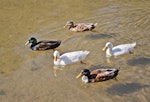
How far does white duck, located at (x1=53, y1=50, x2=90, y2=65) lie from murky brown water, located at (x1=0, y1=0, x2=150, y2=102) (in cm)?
19

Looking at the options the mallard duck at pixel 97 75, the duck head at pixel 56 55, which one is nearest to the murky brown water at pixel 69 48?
the mallard duck at pixel 97 75

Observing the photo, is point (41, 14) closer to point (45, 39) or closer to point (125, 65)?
point (45, 39)

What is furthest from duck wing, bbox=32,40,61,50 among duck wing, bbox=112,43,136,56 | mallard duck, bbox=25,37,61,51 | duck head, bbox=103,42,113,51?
duck wing, bbox=112,43,136,56

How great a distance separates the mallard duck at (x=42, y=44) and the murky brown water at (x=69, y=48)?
0.20 m

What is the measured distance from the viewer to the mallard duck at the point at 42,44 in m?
12.0

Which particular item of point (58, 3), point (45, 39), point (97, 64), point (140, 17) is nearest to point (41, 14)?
point (58, 3)

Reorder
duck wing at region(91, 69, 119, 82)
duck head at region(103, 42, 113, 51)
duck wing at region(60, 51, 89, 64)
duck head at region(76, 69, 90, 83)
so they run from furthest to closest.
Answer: duck head at region(103, 42, 113, 51), duck wing at region(60, 51, 89, 64), duck head at region(76, 69, 90, 83), duck wing at region(91, 69, 119, 82)

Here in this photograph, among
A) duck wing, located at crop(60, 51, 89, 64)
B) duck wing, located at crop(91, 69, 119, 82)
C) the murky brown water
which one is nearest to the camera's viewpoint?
the murky brown water

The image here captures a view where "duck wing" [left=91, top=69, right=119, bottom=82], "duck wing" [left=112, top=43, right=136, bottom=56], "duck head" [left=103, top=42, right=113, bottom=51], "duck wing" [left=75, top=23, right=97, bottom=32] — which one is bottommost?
"duck wing" [left=91, top=69, right=119, bottom=82]

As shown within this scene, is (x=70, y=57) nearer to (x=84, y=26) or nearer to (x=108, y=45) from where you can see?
(x=108, y=45)

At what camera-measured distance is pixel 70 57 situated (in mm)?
11125

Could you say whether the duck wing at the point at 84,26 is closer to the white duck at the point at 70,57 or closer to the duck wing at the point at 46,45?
the duck wing at the point at 46,45

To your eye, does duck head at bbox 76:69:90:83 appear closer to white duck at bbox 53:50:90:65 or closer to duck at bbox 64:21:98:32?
white duck at bbox 53:50:90:65

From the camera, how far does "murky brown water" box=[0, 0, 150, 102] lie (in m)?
9.74
